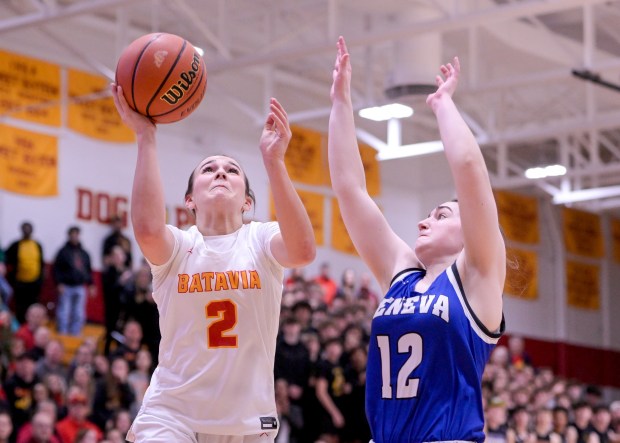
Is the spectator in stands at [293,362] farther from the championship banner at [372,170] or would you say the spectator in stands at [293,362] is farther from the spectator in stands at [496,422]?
the championship banner at [372,170]

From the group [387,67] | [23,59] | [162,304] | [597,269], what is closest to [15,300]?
[23,59]

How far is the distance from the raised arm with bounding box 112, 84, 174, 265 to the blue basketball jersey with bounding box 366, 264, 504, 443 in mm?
1043

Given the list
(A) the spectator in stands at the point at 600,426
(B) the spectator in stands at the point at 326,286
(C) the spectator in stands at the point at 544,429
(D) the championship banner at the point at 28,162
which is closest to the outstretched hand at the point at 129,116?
(C) the spectator in stands at the point at 544,429

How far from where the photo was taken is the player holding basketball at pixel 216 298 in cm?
446

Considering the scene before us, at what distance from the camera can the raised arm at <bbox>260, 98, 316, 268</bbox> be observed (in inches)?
174

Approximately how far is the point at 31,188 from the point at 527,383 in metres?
8.35

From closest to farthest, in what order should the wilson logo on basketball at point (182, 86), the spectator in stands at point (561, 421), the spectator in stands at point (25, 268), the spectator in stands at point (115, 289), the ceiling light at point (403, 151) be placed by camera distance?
1. the wilson logo on basketball at point (182, 86)
2. the spectator in stands at point (115, 289)
3. the spectator in stands at point (25, 268)
4. the spectator in stands at point (561, 421)
5. the ceiling light at point (403, 151)

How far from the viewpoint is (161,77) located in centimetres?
480

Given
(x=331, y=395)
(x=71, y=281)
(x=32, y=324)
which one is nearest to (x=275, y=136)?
(x=331, y=395)

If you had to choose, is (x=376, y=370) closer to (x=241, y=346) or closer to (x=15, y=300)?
(x=241, y=346)

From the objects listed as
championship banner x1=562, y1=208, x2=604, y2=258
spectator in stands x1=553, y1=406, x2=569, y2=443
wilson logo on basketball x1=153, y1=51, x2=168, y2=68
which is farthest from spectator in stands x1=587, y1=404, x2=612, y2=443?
wilson logo on basketball x1=153, y1=51, x2=168, y2=68

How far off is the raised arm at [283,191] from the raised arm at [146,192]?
1.50 ft

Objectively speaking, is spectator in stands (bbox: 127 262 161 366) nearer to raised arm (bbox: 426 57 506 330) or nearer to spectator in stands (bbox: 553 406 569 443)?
spectator in stands (bbox: 553 406 569 443)

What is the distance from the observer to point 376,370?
4.08m
